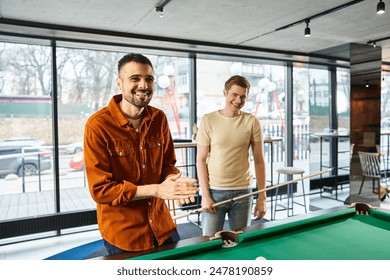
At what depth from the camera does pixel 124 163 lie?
164 centimetres

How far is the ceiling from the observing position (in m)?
3.18

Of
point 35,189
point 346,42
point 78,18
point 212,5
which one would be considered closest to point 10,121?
point 35,189

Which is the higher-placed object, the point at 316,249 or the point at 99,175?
the point at 99,175

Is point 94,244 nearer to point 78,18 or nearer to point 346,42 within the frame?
point 78,18

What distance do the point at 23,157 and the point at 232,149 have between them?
3.07 meters

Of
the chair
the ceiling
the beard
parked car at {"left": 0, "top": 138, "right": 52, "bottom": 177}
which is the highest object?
the ceiling

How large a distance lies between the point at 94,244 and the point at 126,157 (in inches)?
102

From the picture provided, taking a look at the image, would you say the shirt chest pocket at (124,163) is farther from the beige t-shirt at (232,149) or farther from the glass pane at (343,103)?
the glass pane at (343,103)

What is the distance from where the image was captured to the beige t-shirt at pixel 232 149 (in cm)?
240

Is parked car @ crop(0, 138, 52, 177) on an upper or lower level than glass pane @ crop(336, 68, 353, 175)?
lower

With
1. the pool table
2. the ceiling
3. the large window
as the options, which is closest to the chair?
the large window

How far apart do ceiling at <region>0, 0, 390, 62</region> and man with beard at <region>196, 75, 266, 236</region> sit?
1303 mm

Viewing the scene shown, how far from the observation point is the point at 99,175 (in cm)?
150

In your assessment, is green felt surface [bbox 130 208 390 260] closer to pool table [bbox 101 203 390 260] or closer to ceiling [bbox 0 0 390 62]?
pool table [bbox 101 203 390 260]
